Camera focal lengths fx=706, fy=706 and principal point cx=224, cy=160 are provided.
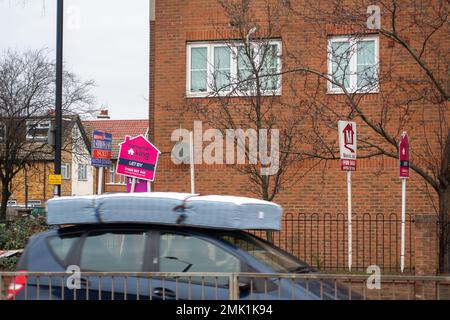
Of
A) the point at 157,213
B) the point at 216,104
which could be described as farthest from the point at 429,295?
the point at 216,104

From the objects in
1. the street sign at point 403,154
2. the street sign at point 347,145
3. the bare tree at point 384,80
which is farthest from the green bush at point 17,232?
the street sign at point 403,154

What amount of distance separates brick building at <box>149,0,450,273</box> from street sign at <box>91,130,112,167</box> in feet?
3.93

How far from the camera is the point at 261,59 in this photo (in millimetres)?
13836

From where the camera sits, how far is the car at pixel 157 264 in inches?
249

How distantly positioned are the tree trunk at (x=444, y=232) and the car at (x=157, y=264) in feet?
18.5

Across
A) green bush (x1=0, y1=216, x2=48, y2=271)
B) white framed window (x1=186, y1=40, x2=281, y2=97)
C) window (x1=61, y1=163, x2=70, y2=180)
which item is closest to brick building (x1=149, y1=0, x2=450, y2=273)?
white framed window (x1=186, y1=40, x2=281, y2=97)

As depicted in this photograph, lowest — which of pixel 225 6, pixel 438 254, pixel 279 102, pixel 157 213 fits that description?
pixel 438 254

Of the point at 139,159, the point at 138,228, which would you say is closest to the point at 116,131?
the point at 139,159

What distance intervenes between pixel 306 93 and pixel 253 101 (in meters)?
1.82

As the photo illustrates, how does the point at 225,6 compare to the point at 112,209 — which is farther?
the point at 225,6

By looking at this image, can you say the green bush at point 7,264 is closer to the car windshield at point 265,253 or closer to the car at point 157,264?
the car at point 157,264
